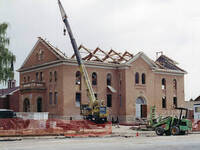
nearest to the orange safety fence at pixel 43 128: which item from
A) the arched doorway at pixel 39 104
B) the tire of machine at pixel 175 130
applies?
the tire of machine at pixel 175 130

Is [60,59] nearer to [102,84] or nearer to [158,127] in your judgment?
[102,84]

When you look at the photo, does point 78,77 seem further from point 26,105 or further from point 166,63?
point 166,63

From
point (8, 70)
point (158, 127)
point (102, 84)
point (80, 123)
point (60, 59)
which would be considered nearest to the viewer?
point (158, 127)

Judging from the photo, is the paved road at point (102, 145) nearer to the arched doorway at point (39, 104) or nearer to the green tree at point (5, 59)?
the green tree at point (5, 59)

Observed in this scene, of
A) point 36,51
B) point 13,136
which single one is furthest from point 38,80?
point 13,136

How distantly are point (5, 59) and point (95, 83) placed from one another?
15.2m

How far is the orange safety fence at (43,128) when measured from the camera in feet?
97.9

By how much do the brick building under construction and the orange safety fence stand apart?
14.5 metres

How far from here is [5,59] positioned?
129 feet

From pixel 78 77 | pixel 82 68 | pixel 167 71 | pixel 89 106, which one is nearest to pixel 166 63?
pixel 167 71

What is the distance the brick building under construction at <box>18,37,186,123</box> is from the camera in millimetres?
49062

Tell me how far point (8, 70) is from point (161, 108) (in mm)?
25598

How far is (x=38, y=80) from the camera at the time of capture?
176 feet

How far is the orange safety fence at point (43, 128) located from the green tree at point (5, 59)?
8717 millimetres
